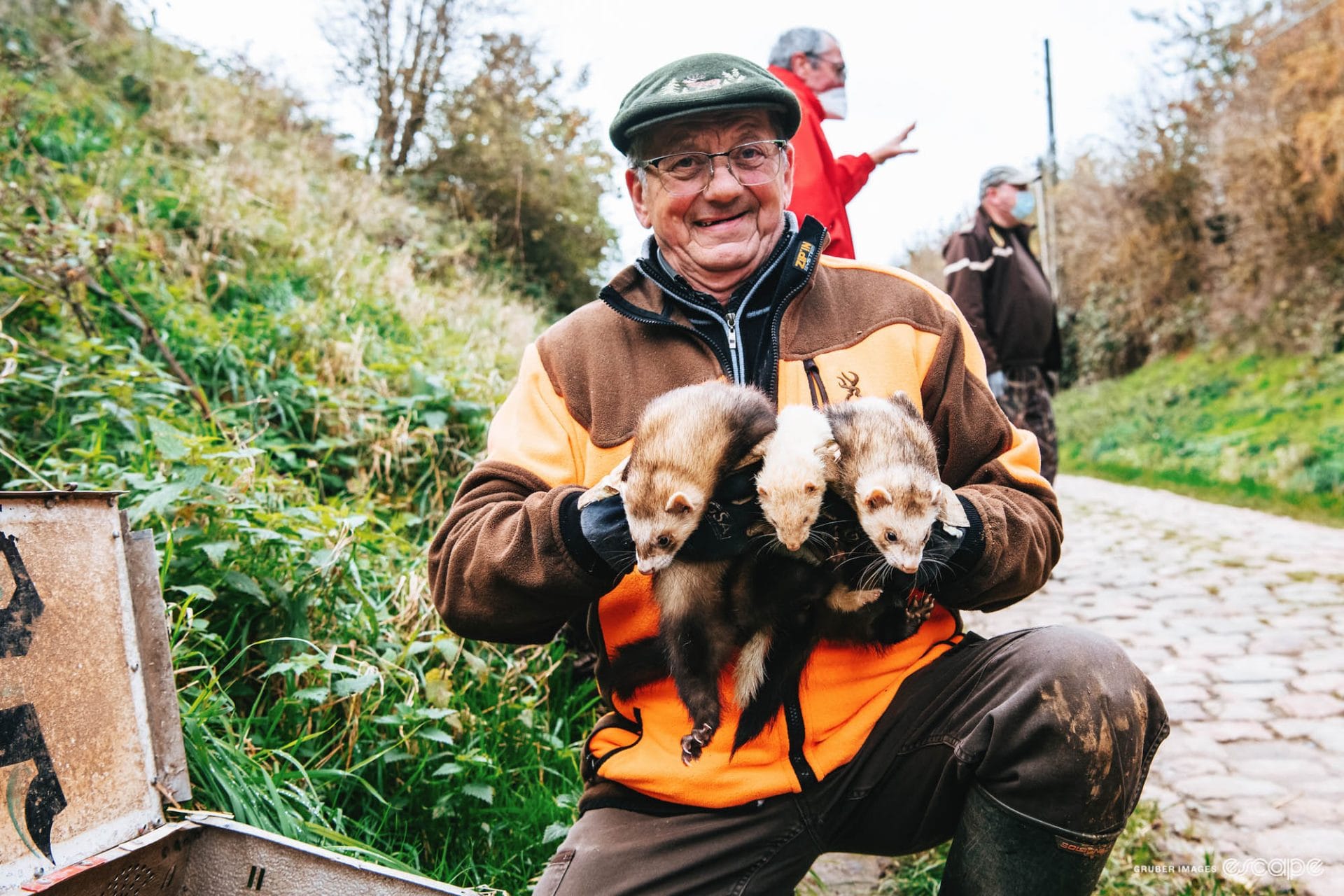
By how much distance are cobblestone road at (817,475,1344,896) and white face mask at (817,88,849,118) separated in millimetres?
3037

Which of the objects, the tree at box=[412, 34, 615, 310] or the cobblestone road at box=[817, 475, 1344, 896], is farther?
the tree at box=[412, 34, 615, 310]

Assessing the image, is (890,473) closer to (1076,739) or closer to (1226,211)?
(1076,739)

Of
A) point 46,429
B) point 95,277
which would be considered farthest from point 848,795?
point 95,277

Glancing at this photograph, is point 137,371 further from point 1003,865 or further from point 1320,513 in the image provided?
point 1320,513

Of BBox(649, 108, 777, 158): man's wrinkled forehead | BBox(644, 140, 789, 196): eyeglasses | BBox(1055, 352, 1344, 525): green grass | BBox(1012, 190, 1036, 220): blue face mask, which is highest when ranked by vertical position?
BBox(1012, 190, 1036, 220): blue face mask

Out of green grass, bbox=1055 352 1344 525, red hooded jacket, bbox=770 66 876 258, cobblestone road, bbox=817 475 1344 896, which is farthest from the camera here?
green grass, bbox=1055 352 1344 525

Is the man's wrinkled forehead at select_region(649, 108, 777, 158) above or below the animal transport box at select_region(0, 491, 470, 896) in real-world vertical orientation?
above

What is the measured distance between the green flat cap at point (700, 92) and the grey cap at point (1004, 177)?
4492 millimetres

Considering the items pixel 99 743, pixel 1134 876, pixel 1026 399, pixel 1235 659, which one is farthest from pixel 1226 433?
pixel 99 743

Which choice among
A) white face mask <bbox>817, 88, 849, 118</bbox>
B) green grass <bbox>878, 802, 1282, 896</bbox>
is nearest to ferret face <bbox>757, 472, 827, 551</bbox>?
green grass <bbox>878, 802, 1282, 896</bbox>

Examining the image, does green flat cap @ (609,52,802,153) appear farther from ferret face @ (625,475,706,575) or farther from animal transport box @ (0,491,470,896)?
animal transport box @ (0,491,470,896)

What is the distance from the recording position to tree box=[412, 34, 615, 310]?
1168cm

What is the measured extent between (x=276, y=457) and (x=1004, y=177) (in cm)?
525

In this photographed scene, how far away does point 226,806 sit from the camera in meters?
2.46
